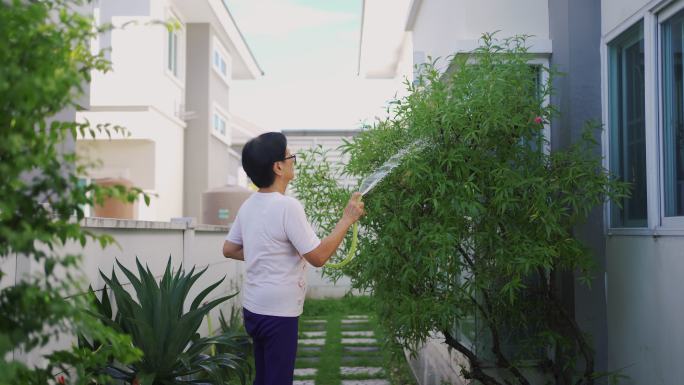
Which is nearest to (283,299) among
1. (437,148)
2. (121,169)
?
(437,148)

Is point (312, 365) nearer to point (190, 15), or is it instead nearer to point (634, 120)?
point (634, 120)

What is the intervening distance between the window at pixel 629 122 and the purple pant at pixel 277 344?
206 cm

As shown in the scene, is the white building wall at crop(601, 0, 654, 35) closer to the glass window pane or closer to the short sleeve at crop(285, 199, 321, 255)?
the glass window pane

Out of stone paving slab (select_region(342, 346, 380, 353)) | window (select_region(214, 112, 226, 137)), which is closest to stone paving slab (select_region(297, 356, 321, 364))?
stone paving slab (select_region(342, 346, 380, 353))

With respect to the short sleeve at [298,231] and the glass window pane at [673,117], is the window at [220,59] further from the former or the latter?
the short sleeve at [298,231]

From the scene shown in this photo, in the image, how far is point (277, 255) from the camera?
10.1 feet

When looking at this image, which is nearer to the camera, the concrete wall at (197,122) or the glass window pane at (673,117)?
the glass window pane at (673,117)

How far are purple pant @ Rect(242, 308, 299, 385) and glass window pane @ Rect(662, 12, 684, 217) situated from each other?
6.77 feet

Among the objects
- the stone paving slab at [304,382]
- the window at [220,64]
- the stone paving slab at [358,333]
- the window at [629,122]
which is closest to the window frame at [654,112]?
the window at [629,122]

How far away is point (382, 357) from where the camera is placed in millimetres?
6906

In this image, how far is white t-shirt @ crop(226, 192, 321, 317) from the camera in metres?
3.01

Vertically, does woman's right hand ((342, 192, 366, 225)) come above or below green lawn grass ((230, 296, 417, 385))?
above

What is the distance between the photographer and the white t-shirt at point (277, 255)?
9.88ft

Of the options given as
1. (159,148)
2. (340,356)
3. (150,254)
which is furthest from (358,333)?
(159,148)
